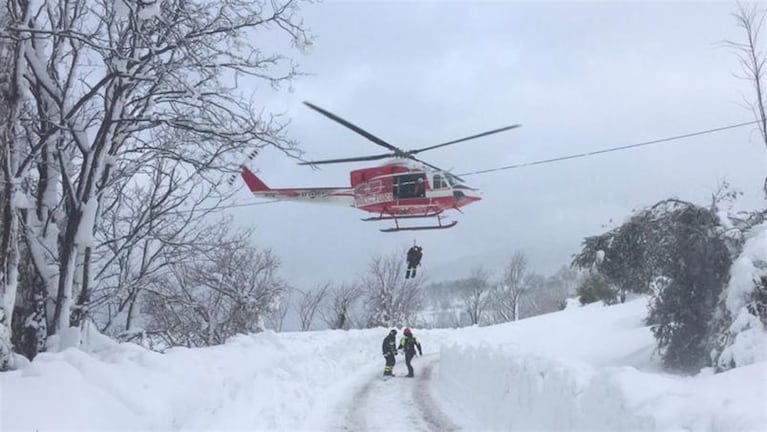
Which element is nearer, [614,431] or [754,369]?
[754,369]

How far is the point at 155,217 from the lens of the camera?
32.5 feet

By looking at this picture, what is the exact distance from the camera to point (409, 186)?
15188 mm

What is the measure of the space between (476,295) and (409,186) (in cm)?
6349

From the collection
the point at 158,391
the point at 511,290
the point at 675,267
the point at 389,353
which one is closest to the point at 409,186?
the point at 389,353

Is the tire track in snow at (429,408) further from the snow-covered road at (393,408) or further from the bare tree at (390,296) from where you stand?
the bare tree at (390,296)

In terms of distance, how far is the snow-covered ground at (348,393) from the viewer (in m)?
5.46

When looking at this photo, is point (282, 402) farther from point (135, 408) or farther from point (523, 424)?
point (135, 408)

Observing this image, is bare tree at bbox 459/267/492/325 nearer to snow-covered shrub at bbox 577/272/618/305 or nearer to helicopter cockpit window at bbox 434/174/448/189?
snow-covered shrub at bbox 577/272/618/305

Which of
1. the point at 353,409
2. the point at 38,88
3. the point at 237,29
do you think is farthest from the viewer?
the point at 353,409

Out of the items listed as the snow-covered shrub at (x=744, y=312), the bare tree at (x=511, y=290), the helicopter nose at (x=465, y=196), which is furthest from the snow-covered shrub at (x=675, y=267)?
the bare tree at (x=511, y=290)

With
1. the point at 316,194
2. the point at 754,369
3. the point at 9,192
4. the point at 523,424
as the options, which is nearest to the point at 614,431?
the point at 754,369

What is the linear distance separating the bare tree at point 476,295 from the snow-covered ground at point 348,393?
58004 millimetres

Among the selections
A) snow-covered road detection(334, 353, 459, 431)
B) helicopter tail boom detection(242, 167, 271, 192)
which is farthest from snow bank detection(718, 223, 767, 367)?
helicopter tail boom detection(242, 167, 271, 192)

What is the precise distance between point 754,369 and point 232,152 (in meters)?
6.82
